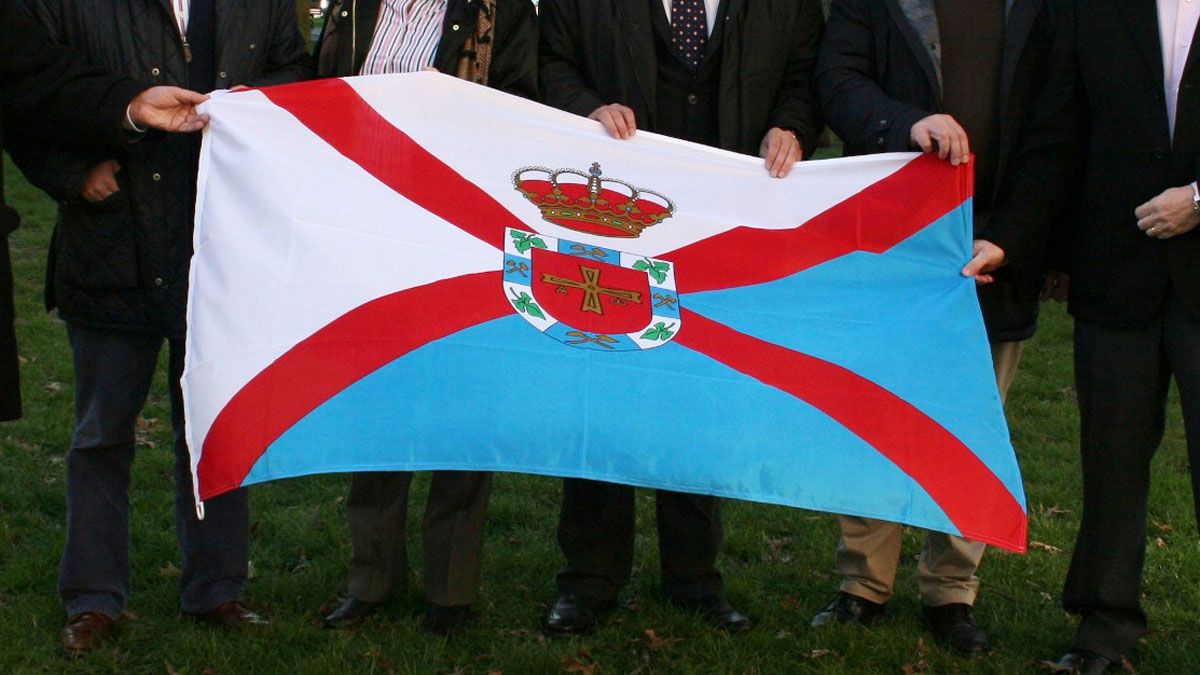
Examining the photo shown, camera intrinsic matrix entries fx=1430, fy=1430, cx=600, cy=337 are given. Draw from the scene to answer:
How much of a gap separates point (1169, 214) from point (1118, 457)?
2.76ft

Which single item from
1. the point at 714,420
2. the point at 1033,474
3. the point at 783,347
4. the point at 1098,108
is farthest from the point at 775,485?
the point at 1033,474

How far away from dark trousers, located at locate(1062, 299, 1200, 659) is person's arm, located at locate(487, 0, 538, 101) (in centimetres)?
205

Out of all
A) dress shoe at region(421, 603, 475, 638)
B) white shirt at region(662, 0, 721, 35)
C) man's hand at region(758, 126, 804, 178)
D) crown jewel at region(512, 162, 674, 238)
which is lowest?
dress shoe at region(421, 603, 475, 638)

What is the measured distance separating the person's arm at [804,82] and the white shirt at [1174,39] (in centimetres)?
121

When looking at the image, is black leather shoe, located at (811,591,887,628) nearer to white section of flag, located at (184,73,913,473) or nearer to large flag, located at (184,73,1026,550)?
large flag, located at (184,73,1026,550)

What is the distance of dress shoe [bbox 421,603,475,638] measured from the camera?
5023 mm

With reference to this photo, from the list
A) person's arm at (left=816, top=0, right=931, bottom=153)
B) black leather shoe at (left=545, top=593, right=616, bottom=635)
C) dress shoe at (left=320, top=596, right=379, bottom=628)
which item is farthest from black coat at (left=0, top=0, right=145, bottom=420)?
person's arm at (left=816, top=0, right=931, bottom=153)

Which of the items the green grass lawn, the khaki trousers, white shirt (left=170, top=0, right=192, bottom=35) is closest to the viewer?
white shirt (left=170, top=0, right=192, bottom=35)

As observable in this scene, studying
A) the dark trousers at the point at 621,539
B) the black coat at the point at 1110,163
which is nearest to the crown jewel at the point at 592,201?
the dark trousers at the point at 621,539

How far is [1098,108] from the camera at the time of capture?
450cm

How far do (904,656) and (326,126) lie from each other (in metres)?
2.62

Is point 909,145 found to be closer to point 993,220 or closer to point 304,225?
point 993,220

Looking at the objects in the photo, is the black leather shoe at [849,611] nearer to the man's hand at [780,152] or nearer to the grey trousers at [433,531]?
the grey trousers at [433,531]

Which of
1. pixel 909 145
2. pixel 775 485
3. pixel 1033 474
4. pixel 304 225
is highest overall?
pixel 909 145
